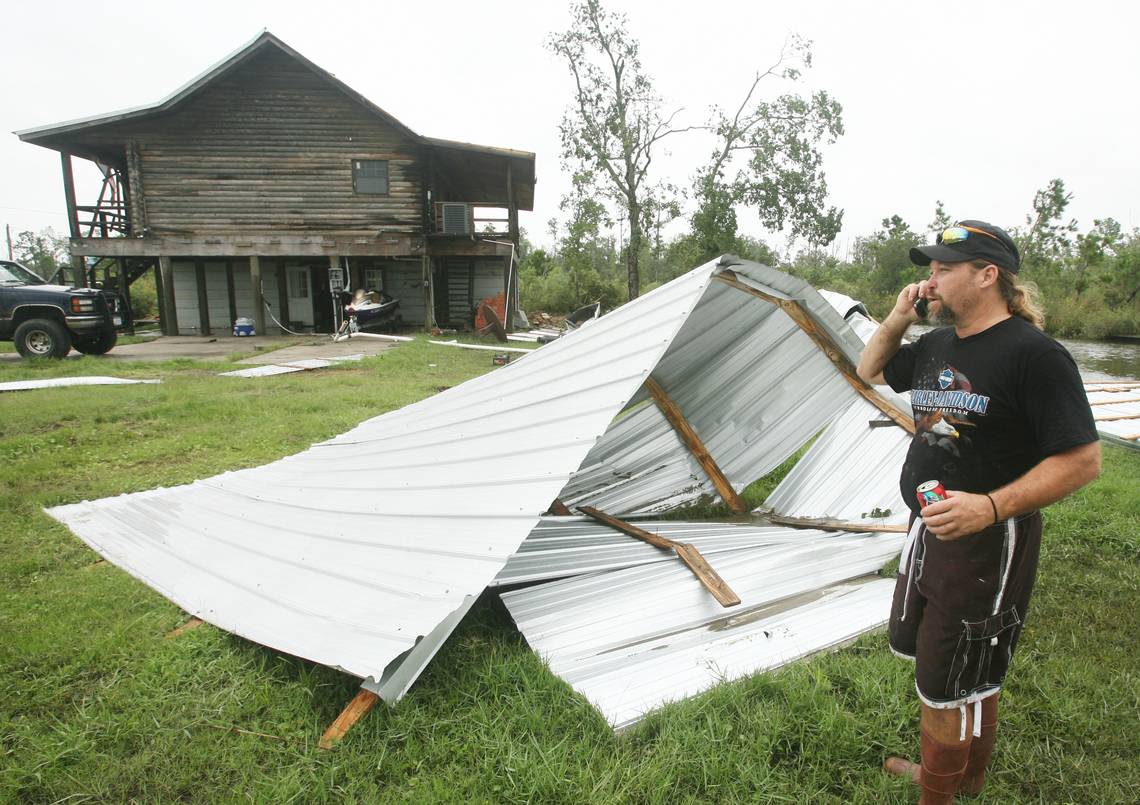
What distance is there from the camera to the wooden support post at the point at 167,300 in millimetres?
16688

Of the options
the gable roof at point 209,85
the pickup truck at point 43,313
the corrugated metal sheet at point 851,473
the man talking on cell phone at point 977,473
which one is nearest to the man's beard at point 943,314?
the man talking on cell phone at point 977,473

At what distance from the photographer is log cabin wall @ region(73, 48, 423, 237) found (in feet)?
53.8

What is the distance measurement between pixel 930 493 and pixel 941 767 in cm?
74

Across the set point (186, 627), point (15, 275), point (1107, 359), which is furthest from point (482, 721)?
point (1107, 359)

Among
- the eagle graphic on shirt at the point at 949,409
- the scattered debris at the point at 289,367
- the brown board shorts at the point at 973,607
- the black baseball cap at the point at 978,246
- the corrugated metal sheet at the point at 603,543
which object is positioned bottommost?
the scattered debris at the point at 289,367

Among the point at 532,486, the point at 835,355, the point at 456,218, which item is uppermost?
the point at 456,218

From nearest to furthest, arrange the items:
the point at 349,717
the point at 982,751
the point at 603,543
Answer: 1. the point at 982,751
2. the point at 349,717
3. the point at 603,543

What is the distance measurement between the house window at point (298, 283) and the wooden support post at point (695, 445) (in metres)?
17.6

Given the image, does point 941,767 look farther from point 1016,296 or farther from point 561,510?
point 561,510

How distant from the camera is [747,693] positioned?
2.20 m

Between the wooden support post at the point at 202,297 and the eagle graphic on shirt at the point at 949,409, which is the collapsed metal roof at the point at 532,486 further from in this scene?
the wooden support post at the point at 202,297

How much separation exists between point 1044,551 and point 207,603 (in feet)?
14.2

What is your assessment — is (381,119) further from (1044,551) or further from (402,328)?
(1044,551)

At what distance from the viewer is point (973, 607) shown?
156cm
